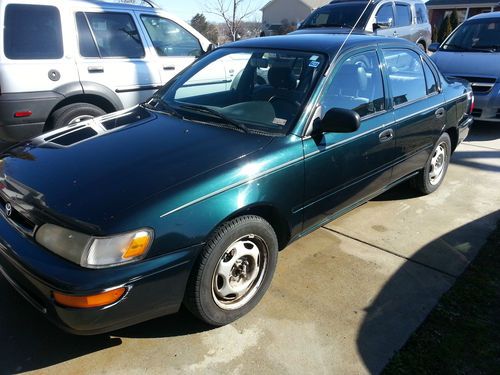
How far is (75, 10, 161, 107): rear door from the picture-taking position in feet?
16.8

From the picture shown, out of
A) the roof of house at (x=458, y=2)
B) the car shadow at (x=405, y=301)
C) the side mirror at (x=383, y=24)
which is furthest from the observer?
the roof of house at (x=458, y=2)

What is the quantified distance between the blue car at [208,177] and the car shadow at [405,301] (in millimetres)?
667

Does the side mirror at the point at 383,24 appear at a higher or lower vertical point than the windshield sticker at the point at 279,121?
higher

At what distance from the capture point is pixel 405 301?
2.96 m

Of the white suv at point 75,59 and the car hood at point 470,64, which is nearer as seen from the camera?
the white suv at point 75,59

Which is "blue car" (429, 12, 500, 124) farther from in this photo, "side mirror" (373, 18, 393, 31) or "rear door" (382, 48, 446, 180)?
"rear door" (382, 48, 446, 180)

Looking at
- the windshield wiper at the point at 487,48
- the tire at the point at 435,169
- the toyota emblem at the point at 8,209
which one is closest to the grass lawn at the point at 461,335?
the tire at the point at 435,169

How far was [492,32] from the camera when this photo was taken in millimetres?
7836

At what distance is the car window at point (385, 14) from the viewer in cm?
947

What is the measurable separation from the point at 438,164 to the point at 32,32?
466 centimetres

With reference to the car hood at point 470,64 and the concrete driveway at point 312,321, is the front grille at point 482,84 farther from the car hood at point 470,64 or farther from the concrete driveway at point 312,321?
the concrete driveway at point 312,321

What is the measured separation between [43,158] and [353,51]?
234cm

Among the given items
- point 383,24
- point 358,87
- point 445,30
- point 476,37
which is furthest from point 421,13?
point 445,30

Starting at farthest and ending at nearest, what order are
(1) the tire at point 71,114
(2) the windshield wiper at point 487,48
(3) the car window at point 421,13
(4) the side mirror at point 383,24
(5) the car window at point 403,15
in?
(3) the car window at point 421,13 → (5) the car window at point 403,15 → (4) the side mirror at point 383,24 → (2) the windshield wiper at point 487,48 → (1) the tire at point 71,114
